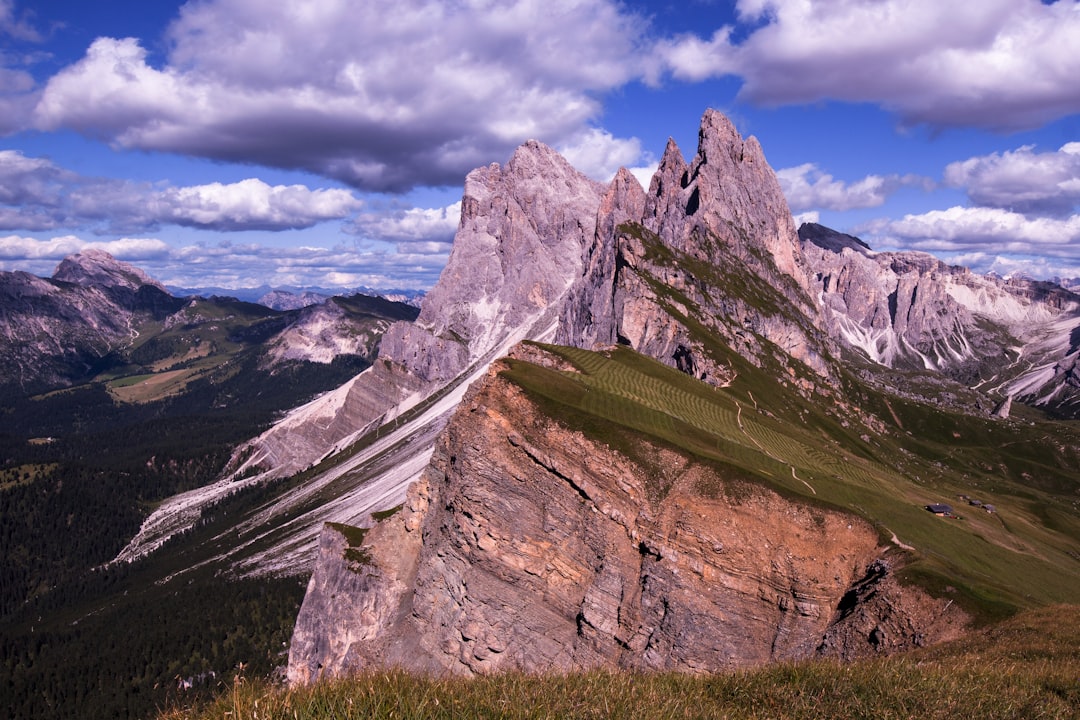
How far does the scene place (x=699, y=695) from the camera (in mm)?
11625

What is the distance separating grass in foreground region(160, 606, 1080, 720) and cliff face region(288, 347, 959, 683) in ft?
88.9

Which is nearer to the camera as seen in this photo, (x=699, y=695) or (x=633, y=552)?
(x=699, y=695)

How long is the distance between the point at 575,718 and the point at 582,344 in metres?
155

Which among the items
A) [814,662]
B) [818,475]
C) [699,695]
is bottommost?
[818,475]

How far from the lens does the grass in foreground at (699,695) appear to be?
29.8 feet

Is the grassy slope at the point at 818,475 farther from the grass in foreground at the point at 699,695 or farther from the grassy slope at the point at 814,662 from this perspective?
the grass in foreground at the point at 699,695

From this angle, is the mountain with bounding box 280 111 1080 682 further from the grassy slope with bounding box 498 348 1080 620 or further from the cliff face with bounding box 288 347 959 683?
the grassy slope with bounding box 498 348 1080 620

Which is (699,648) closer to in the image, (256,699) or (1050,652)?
(1050,652)

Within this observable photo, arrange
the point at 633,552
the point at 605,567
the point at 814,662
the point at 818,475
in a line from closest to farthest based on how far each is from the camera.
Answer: the point at 814,662 → the point at 633,552 → the point at 605,567 → the point at 818,475

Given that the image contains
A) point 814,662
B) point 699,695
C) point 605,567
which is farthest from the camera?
point 605,567

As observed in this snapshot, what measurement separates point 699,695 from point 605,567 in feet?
115

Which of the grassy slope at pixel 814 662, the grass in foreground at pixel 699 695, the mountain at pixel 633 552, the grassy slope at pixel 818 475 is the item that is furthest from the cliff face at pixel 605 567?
the grass in foreground at pixel 699 695

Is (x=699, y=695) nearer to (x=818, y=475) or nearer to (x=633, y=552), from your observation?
(x=633, y=552)

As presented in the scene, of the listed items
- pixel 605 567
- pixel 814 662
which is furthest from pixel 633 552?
pixel 814 662
